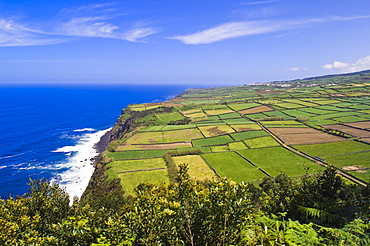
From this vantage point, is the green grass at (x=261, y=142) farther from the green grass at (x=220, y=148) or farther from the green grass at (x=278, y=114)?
the green grass at (x=278, y=114)

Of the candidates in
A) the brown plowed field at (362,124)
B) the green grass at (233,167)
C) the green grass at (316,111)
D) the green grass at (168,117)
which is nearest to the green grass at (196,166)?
the green grass at (233,167)

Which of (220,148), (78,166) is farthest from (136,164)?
(220,148)

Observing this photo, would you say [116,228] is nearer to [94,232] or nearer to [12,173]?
[94,232]

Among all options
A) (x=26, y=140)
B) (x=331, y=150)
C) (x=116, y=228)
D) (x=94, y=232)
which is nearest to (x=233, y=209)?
(x=116, y=228)

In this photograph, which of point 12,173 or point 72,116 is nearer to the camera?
point 12,173

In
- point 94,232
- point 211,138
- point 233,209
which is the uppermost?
point 233,209

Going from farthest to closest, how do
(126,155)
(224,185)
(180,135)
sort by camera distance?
1. (180,135)
2. (126,155)
3. (224,185)

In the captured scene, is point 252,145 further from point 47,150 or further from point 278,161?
point 47,150
